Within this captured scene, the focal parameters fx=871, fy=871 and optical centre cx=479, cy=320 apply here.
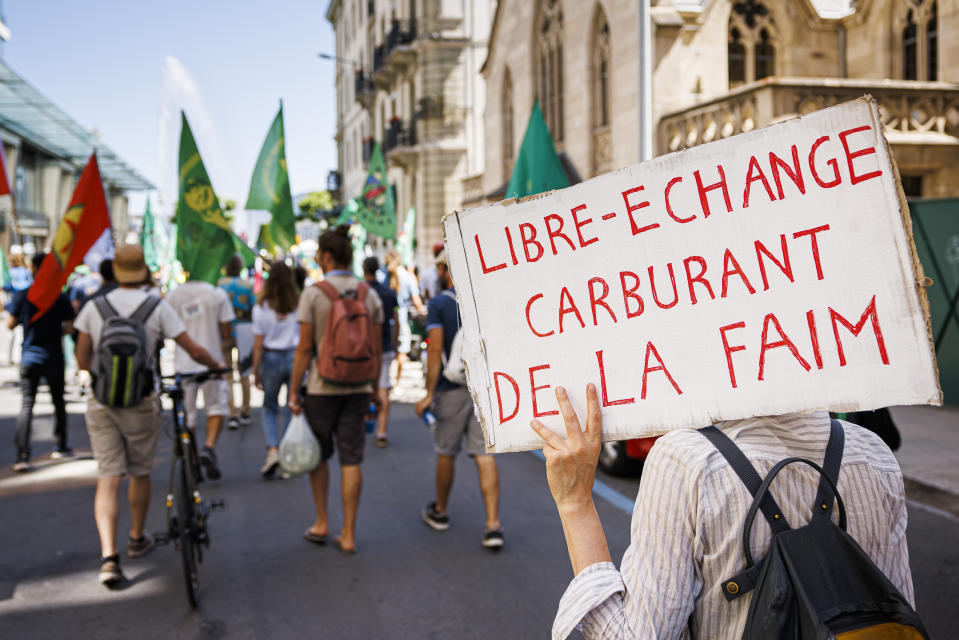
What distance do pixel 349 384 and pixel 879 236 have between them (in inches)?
168

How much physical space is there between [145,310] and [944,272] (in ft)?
31.9

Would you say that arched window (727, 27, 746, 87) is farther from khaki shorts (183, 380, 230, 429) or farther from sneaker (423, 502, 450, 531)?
sneaker (423, 502, 450, 531)

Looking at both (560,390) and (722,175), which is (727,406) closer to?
(560,390)

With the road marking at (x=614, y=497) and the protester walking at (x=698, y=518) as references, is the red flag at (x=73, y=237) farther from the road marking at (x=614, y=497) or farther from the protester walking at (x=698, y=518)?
the protester walking at (x=698, y=518)

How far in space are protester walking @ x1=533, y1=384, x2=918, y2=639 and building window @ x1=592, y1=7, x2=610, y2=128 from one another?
60.9 feet

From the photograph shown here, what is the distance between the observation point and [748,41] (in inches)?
694

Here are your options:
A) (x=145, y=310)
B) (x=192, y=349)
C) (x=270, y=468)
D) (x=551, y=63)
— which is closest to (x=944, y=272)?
(x=270, y=468)

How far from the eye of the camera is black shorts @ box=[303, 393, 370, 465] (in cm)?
565

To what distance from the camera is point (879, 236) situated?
5.57 feet

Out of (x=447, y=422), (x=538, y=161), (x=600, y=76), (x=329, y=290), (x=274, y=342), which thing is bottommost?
(x=447, y=422)

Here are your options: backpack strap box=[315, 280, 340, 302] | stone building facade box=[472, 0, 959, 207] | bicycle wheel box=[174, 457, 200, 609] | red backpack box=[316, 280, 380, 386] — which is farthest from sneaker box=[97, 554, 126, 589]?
stone building facade box=[472, 0, 959, 207]

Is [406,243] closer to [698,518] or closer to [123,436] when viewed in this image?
[123,436]

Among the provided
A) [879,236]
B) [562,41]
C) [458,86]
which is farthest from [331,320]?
[458,86]

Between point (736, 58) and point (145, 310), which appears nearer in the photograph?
point (145, 310)
